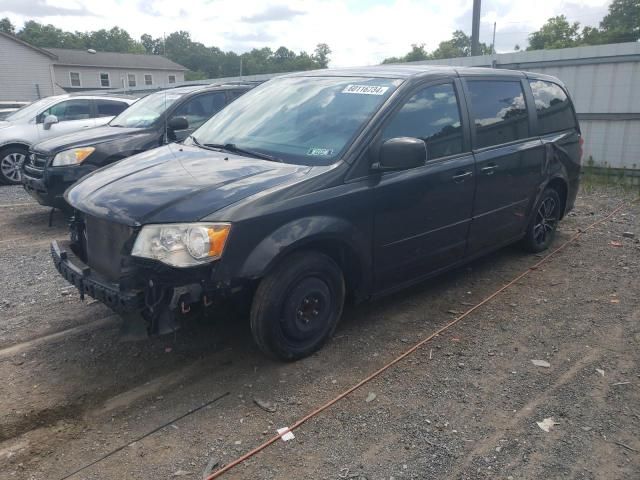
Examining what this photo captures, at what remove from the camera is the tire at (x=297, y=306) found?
129 inches

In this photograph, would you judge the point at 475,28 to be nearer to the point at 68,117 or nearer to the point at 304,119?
the point at 68,117

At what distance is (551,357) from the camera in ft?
12.3

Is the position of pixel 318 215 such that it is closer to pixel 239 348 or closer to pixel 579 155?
pixel 239 348

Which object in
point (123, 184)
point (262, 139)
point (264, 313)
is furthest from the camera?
point (262, 139)

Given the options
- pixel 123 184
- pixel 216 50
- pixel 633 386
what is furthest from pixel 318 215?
pixel 216 50

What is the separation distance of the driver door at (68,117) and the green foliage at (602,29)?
5701 cm

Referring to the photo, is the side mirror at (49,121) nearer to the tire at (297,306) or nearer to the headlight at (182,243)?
the headlight at (182,243)

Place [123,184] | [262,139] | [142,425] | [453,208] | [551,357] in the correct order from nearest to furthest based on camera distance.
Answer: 1. [142,425]
2. [123,184]
3. [551,357]
4. [262,139]
5. [453,208]

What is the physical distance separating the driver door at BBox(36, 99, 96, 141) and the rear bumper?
754 centimetres

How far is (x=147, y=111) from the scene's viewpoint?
26.1 feet

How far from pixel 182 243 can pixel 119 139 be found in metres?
4.66

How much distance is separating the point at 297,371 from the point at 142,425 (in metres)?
1.01

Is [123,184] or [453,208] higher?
[123,184]

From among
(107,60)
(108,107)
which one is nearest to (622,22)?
(107,60)
